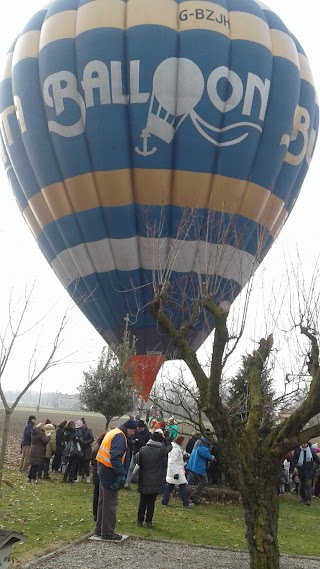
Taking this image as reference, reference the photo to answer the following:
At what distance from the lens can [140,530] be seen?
889 centimetres

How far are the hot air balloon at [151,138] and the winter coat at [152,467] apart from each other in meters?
6.94

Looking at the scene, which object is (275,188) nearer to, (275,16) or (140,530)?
(275,16)

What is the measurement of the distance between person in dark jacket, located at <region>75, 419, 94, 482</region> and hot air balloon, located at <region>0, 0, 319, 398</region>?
Result: 14.0 ft

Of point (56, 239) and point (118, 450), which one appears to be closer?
point (118, 450)

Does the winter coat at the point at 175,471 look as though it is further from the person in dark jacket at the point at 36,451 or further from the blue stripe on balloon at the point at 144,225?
the blue stripe on balloon at the point at 144,225

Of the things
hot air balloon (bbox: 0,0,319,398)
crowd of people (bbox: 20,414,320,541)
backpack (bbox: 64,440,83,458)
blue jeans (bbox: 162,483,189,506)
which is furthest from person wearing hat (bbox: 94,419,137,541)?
hot air balloon (bbox: 0,0,319,398)

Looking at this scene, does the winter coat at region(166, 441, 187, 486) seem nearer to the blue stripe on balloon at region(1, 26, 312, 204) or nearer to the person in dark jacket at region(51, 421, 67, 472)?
the person in dark jacket at region(51, 421, 67, 472)

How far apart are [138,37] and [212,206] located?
534 centimetres

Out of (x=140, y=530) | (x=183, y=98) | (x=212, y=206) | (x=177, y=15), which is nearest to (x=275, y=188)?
(x=212, y=206)

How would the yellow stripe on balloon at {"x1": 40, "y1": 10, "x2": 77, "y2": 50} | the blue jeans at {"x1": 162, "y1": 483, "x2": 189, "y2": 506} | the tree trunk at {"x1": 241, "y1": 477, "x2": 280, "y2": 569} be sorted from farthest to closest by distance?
1. the yellow stripe on balloon at {"x1": 40, "y1": 10, "x2": 77, "y2": 50}
2. the blue jeans at {"x1": 162, "y1": 483, "x2": 189, "y2": 506}
3. the tree trunk at {"x1": 241, "y1": 477, "x2": 280, "y2": 569}

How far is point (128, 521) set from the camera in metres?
9.48

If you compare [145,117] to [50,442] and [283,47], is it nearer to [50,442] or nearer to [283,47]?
[283,47]

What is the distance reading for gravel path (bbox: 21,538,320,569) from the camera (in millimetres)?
6961

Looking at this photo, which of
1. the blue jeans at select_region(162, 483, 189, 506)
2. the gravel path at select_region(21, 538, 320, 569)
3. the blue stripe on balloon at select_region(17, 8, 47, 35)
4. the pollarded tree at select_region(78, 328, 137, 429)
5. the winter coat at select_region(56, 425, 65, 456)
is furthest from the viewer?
the pollarded tree at select_region(78, 328, 137, 429)
